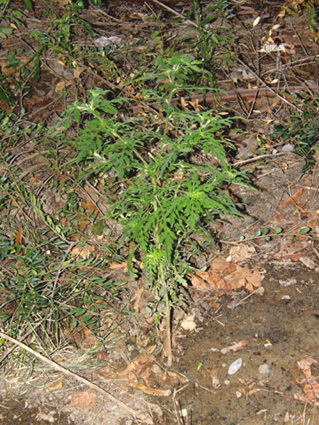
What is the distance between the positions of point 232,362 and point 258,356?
0.47 feet

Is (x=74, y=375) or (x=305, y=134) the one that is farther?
(x=305, y=134)

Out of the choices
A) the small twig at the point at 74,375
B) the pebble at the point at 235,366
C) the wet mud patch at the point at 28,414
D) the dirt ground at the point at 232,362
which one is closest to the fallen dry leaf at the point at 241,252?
the dirt ground at the point at 232,362

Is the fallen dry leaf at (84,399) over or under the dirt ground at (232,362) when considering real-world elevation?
under

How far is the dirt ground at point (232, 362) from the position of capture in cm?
232

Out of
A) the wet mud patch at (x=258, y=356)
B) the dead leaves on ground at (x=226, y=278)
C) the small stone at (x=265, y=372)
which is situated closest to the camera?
the wet mud patch at (x=258, y=356)

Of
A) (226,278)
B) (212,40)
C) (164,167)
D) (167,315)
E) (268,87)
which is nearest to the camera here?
(164,167)

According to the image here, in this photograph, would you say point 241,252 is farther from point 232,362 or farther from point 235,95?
point 235,95

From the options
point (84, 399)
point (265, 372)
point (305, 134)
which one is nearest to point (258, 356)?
point (265, 372)

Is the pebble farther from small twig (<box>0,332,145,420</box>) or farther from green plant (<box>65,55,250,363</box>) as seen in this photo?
small twig (<box>0,332,145,420</box>)

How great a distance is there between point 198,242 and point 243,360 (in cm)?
85

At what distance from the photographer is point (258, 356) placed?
247cm

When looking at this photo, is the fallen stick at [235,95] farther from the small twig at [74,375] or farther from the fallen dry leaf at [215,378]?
the fallen dry leaf at [215,378]

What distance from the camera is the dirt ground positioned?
2.32 meters

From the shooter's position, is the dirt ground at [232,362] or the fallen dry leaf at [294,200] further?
the fallen dry leaf at [294,200]
